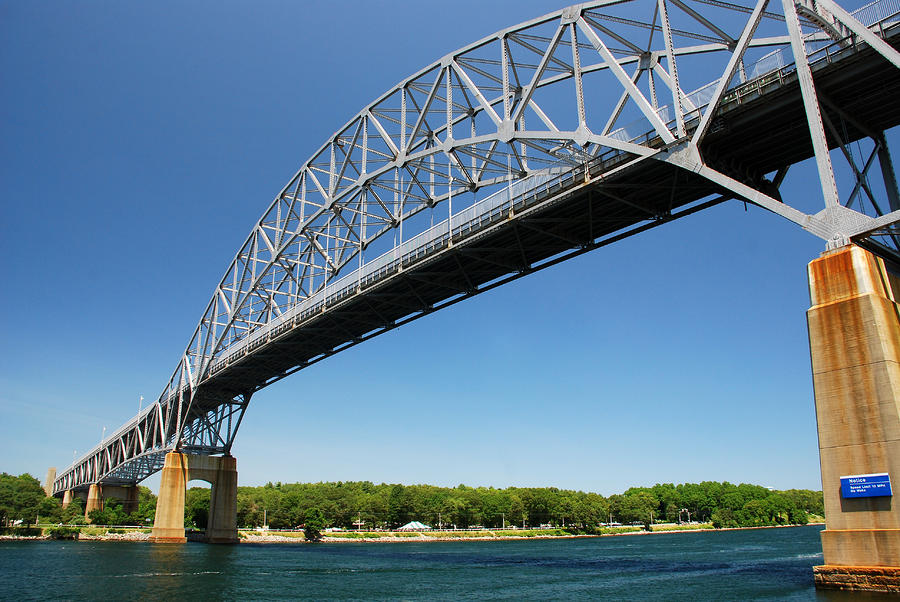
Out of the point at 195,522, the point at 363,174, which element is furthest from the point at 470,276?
the point at 195,522

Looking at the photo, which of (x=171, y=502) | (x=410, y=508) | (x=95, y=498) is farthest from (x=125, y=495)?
(x=171, y=502)

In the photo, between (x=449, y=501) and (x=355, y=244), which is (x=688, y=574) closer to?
(x=355, y=244)

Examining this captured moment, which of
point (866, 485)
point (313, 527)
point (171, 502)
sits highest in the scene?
point (866, 485)

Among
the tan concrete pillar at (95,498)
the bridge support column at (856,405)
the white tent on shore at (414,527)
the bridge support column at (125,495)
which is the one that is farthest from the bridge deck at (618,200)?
the bridge support column at (125,495)

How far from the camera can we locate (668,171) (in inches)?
1212

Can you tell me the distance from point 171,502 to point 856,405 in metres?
71.1

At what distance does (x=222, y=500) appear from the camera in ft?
249

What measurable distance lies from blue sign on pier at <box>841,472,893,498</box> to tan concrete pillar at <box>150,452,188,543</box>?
69.6 m

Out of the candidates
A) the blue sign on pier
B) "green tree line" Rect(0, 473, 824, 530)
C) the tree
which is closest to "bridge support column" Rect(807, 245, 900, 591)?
the blue sign on pier

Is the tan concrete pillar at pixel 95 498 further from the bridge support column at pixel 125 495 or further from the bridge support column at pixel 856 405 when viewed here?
the bridge support column at pixel 856 405

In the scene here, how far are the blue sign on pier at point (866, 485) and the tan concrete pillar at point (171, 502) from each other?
6956cm

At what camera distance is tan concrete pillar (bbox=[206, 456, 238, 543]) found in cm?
7594

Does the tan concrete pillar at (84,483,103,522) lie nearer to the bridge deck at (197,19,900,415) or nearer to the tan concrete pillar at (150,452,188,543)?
the tan concrete pillar at (150,452,188,543)

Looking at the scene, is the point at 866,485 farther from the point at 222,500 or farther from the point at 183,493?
the point at 183,493
